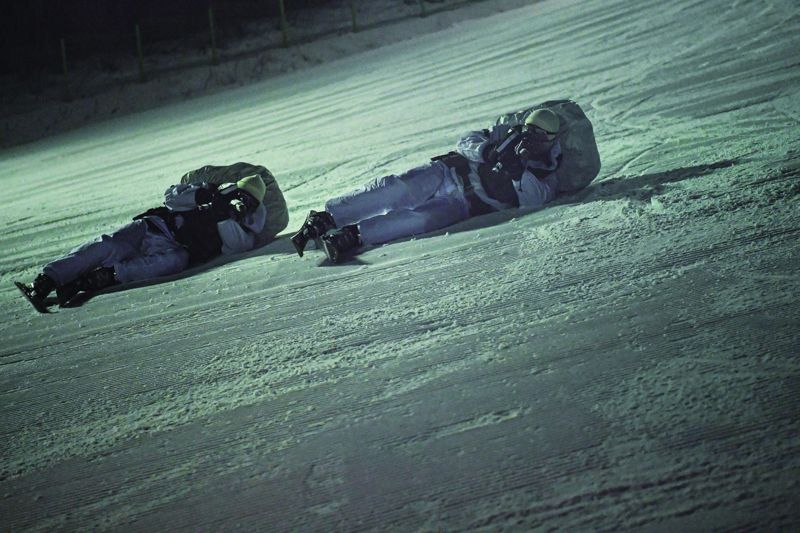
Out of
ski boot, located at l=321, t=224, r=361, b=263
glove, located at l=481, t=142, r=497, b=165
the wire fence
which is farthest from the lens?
the wire fence

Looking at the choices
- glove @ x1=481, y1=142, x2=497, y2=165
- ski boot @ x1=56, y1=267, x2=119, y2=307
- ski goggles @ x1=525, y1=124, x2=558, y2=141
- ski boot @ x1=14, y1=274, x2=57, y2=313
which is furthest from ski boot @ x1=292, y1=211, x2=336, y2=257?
ski boot @ x1=14, y1=274, x2=57, y2=313

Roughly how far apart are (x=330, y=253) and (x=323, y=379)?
163cm

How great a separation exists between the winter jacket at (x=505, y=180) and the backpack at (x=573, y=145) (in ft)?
0.20

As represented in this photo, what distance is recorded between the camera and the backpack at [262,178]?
17.6 ft

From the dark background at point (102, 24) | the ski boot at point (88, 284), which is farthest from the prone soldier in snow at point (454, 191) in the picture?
the dark background at point (102, 24)

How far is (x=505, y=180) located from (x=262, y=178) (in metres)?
1.81

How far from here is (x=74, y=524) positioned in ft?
8.20

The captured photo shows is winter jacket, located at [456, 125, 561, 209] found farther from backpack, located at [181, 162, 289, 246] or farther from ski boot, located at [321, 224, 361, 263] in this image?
backpack, located at [181, 162, 289, 246]

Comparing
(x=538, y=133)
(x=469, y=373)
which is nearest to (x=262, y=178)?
(x=538, y=133)

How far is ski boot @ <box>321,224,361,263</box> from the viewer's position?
4.62 m

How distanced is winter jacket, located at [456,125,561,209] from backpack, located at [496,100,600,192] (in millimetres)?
60

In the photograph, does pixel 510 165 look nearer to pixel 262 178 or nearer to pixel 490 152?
pixel 490 152

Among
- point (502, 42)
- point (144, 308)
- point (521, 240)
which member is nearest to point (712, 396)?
point (521, 240)

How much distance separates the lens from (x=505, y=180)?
493 centimetres
